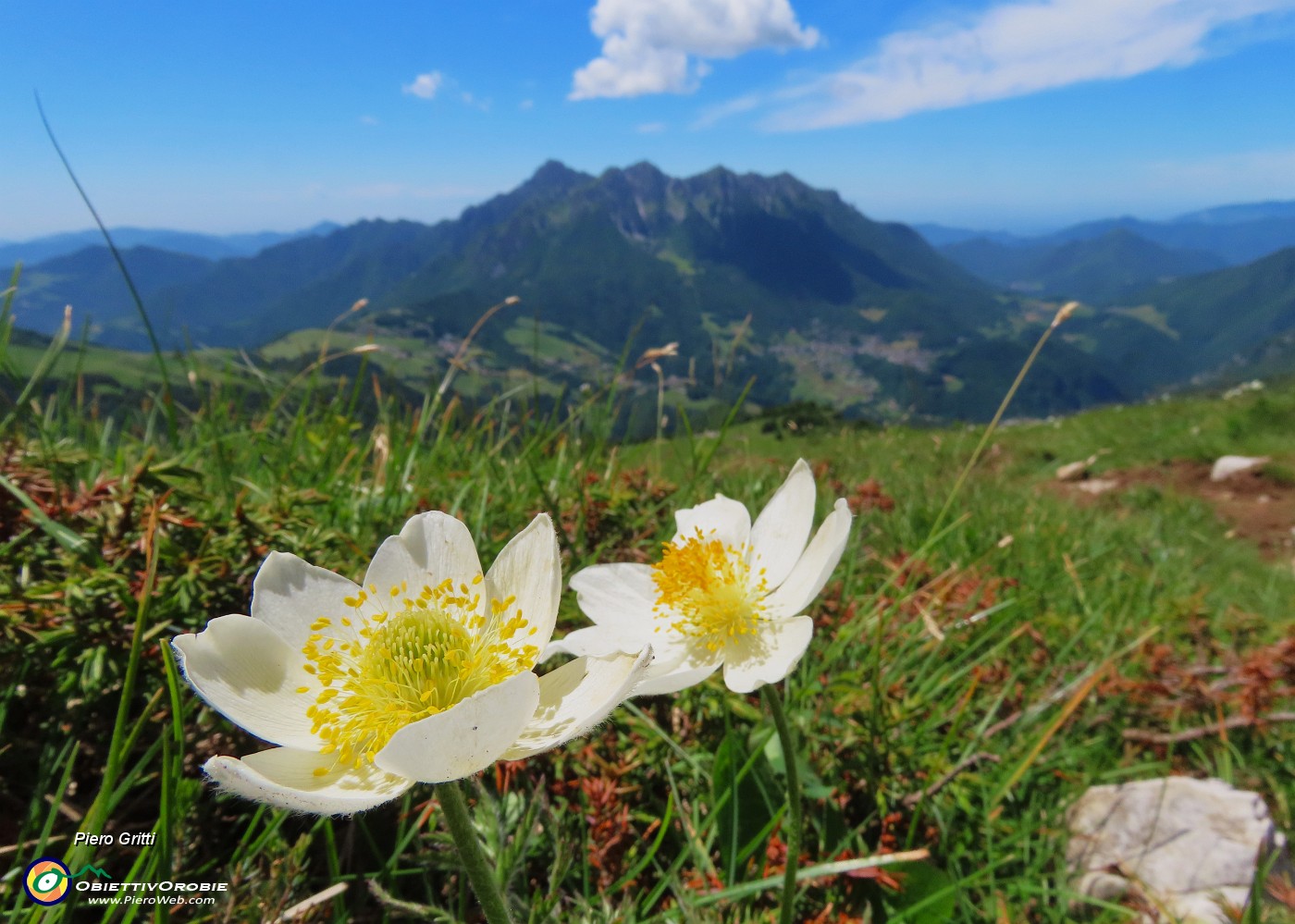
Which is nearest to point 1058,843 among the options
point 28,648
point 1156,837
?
point 1156,837

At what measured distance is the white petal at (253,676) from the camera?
1117mm

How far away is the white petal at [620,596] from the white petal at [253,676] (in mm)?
629

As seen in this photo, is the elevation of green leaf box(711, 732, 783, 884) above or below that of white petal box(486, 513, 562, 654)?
below

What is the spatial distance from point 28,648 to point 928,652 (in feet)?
8.67

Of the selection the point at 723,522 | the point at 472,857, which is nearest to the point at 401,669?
the point at 472,857

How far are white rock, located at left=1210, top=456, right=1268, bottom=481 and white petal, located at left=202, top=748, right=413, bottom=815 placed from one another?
11262 mm

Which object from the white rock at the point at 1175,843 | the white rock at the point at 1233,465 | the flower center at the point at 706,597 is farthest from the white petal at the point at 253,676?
the white rock at the point at 1233,465

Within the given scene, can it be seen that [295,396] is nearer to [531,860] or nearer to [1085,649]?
[531,860]

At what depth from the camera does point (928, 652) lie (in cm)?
259

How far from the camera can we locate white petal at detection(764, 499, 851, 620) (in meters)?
1.38

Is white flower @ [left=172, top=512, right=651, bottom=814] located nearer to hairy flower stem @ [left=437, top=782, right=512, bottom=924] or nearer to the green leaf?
hairy flower stem @ [left=437, top=782, right=512, bottom=924]

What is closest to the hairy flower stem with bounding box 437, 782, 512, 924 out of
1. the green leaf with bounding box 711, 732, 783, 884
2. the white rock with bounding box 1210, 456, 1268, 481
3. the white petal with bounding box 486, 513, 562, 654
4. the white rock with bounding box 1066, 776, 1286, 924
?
the white petal with bounding box 486, 513, 562, 654

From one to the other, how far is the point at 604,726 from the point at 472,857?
1.26m

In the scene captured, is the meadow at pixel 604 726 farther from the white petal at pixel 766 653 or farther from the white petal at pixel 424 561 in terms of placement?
the white petal at pixel 424 561
